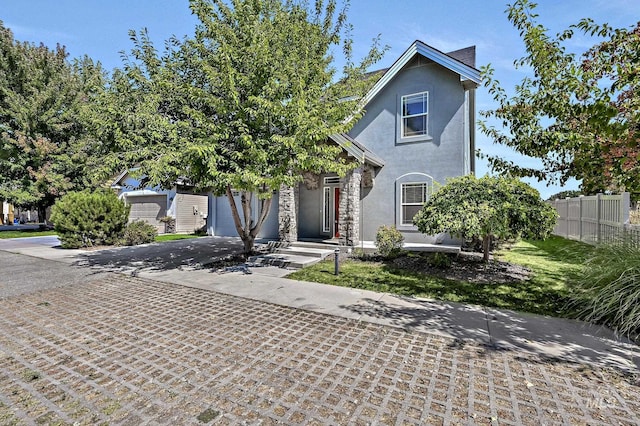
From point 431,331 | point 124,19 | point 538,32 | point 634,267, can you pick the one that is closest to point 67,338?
point 431,331

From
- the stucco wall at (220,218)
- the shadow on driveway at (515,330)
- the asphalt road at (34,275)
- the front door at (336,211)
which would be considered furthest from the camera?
the stucco wall at (220,218)

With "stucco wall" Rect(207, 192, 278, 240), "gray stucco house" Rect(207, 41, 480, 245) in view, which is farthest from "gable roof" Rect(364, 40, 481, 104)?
"stucco wall" Rect(207, 192, 278, 240)

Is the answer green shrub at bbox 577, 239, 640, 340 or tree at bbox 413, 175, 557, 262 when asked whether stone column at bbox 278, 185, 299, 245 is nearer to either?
tree at bbox 413, 175, 557, 262

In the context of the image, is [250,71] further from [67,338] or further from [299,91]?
[67,338]

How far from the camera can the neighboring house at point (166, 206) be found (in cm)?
1988

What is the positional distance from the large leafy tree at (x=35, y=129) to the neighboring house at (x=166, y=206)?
11.3 ft

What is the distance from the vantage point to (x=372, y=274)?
8375mm

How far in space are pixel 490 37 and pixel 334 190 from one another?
7706mm

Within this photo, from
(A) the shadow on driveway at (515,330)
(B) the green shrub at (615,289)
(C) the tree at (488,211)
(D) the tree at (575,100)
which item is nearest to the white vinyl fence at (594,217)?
(B) the green shrub at (615,289)

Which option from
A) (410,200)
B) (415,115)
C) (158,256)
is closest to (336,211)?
(410,200)

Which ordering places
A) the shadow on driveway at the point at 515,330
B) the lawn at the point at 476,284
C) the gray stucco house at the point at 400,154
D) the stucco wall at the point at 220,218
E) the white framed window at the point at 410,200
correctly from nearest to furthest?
the shadow on driveway at the point at 515,330, the lawn at the point at 476,284, the gray stucco house at the point at 400,154, the white framed window at the point at 410,200, the stucco wall at the point at 220,218

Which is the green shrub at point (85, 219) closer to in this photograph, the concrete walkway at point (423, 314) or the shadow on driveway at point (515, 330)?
the concrete walkway at point (423, 314)

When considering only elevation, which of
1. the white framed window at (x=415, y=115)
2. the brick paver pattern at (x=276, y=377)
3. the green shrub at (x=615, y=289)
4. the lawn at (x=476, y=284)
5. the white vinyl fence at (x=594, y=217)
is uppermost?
the white framed window at (x=415, y=115)

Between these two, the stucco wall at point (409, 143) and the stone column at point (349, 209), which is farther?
the stucco wall at point (409, 143)
